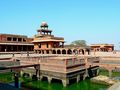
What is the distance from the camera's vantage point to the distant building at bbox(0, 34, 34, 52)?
59.9m

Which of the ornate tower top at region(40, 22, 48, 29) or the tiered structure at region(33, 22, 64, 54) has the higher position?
the ornate tower top at region(40, 22, 48, 29)

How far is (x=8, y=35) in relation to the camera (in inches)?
2547

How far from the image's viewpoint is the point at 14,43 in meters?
61.9

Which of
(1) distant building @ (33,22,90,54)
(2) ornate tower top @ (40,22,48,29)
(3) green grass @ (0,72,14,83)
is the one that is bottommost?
(3) green grass @ (0,72,14,83)

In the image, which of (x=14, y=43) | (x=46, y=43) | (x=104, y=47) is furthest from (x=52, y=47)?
(x=104, y=47)

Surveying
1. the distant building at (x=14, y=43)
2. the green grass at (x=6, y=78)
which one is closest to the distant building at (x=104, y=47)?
the distant building at (x=14, y=43)

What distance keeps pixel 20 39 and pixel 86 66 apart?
40.1 m

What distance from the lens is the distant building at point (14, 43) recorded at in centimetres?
5990

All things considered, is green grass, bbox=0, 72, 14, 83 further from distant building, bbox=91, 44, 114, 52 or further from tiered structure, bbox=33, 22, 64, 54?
distant building, bbox=91, 44, 114, 52

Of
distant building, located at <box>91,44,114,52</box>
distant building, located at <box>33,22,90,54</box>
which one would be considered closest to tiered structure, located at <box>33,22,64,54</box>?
distant building, located at <box>33,22,90,54</box>

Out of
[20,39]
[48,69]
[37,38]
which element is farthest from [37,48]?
[48,69]

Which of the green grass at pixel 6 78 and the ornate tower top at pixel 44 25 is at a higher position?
the ornate tower top at pixel 44 25

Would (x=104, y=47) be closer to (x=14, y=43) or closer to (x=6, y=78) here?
(x=14, y=43)

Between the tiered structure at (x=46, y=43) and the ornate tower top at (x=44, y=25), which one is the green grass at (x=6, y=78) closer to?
the tiered structure at (x=46, y=43)
